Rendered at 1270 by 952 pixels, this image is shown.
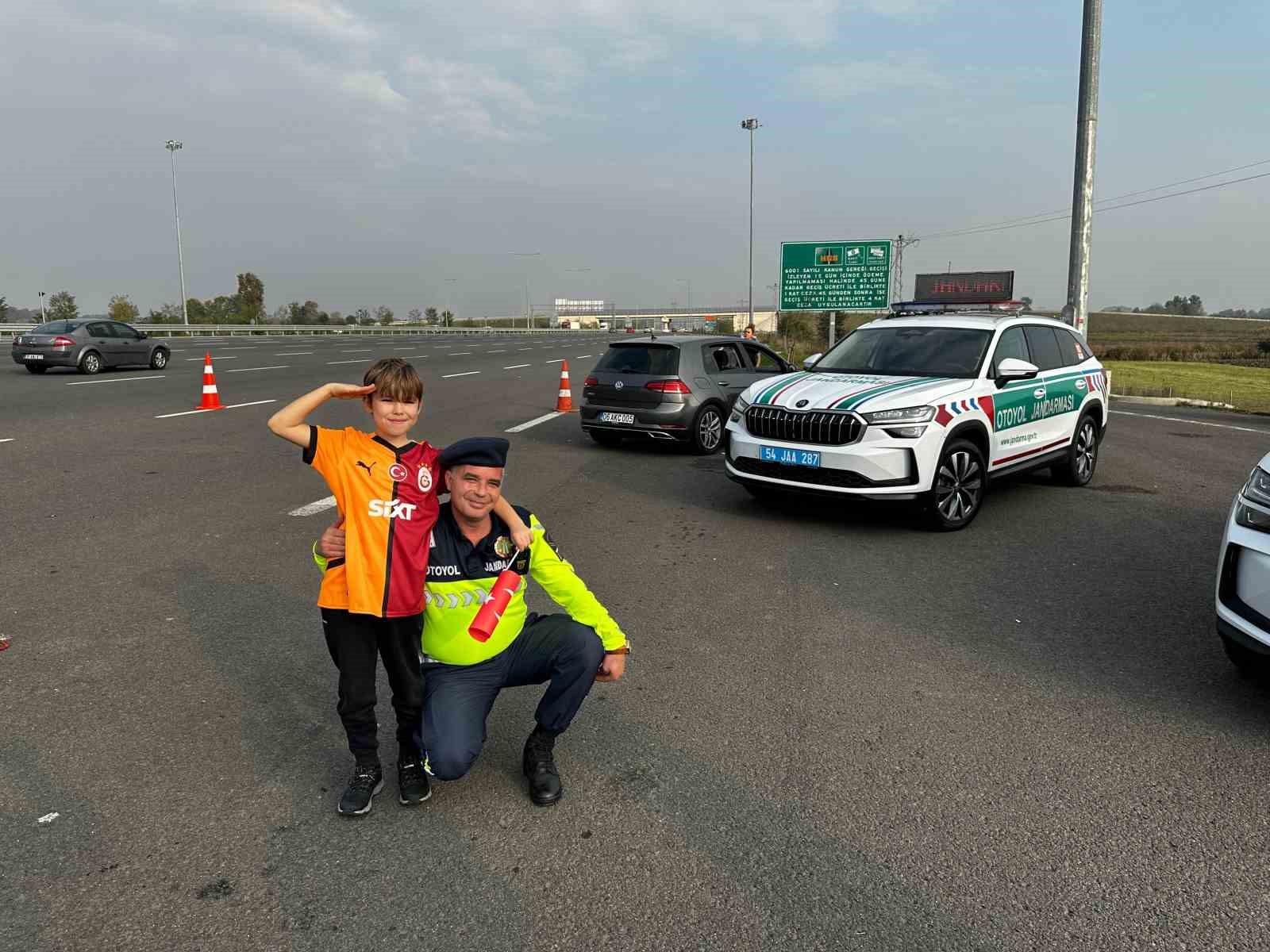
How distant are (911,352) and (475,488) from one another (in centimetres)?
614

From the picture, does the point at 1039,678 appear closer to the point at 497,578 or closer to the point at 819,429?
the point at 497,578

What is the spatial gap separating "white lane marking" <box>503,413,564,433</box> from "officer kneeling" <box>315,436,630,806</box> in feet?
33.1

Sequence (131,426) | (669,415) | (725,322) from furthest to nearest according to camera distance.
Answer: (725,322)
(131,426)
(669,415)

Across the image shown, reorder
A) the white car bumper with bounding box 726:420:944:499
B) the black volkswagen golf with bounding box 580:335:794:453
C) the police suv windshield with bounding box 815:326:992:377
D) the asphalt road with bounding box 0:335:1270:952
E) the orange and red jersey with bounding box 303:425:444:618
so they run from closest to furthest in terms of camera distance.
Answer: the asphalt road with bounding box 0:335:1270:952
the orange and red jersey with bounding box 303:425:444:618
the white car bumper with bounding box 726:420:944:499
the police suv windshield with bounding box 815:326:992:377
the black volkswagen golf with bounding box 580:335:794:453

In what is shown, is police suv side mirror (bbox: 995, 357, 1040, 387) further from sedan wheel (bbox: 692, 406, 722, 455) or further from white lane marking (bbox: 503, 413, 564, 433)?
white lane marking (bbox: 503, 413, 564, 433)

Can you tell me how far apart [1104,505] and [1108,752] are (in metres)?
5.44

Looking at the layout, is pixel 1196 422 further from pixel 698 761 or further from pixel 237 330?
pixel 237 330

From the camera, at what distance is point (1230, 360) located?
43938 mm

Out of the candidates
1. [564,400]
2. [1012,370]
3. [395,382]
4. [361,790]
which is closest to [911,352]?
[1012,370]

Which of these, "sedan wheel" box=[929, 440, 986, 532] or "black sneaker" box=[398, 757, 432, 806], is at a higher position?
"sedan wheel" box=[929, 440, 986, 532]

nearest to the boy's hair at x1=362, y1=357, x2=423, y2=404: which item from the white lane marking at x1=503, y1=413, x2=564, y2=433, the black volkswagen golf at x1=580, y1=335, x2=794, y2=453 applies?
→ the black volkswagen golf at x1=580, y1=335, x2=794, y2=453

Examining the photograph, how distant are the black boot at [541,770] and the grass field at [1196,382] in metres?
20.8

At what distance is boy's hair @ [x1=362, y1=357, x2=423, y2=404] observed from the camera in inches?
122

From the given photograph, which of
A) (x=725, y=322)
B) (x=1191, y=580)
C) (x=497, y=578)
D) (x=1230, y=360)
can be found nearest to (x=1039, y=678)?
(x=1191, y=580)
